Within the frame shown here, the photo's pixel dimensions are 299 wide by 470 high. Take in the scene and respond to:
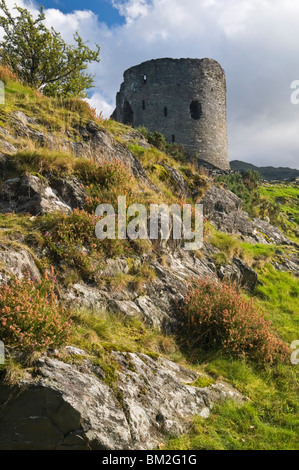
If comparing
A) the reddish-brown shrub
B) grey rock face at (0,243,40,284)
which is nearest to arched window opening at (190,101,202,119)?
the reddish-brown shrub

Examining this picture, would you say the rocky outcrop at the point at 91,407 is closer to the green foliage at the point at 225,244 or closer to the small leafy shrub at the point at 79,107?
the green foliage at the point at 225,244

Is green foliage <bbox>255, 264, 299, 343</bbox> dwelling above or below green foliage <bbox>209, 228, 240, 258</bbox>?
below

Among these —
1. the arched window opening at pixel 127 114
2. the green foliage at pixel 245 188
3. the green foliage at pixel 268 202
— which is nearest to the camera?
the green foliage at pixel 245 188

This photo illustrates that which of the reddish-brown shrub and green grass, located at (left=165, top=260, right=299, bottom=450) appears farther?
the reddish-brown shrub

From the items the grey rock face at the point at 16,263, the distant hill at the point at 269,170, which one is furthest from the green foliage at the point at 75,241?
the distant hill at the point at 269,170

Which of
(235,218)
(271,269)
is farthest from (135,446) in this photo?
(235,218)

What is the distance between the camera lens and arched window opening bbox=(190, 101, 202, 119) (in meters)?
30.3

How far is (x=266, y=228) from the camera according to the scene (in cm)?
1777

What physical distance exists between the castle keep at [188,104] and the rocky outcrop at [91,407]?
85.4 feet

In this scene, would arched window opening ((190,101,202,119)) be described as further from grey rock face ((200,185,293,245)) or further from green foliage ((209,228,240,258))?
green foliage ((209,228,240,258))

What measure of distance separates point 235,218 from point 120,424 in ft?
40.1

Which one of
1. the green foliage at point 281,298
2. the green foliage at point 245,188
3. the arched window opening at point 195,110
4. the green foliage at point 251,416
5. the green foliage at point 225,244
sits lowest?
the green foliage at point 251,416

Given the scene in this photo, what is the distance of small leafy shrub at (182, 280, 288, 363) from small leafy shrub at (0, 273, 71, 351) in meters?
2.88

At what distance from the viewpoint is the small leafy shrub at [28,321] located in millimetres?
3881
